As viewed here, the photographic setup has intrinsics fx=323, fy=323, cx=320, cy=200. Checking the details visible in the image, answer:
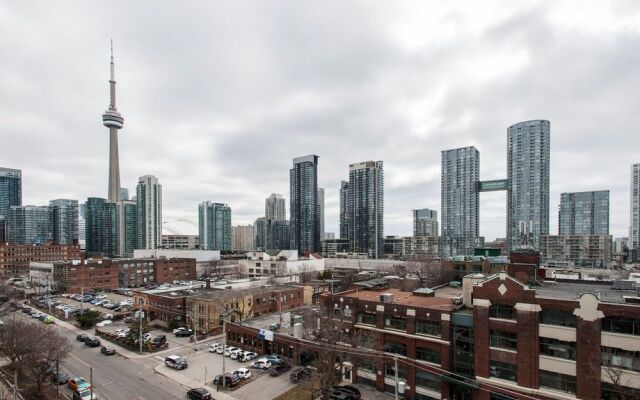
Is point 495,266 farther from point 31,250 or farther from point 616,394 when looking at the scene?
point 31,250

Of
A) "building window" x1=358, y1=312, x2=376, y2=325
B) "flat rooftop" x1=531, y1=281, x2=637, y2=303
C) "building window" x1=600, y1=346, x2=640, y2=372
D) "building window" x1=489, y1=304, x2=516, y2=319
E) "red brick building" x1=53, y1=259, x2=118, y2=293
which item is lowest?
"red brick building" x1=53, y1=259, x2=118, y2=293

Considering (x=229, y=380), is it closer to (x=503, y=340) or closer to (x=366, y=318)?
(x=366, y=318)

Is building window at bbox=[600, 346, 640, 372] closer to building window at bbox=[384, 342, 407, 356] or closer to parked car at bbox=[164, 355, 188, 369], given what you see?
building window at bbox=[384, 342, 407, 356]

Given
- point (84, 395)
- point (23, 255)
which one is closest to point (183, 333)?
point (84, 395)

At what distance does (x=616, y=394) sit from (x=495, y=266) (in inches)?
2174

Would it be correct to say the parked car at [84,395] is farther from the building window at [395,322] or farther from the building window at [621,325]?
the building window at [621,325]

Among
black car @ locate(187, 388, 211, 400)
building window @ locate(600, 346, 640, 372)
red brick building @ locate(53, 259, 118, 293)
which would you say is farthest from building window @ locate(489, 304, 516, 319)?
red brick building @ locate(53, 259, 118, 293)

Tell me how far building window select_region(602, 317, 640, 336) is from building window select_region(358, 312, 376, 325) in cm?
2130

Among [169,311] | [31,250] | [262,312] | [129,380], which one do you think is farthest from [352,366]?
[31,250]

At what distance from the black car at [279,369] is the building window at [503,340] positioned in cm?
2551

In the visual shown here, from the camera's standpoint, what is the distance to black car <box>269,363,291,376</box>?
41391mm

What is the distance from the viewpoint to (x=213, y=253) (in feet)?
513

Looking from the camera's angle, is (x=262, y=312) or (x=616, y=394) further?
(x=262, y=312)

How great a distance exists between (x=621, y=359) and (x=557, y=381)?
199 inches
